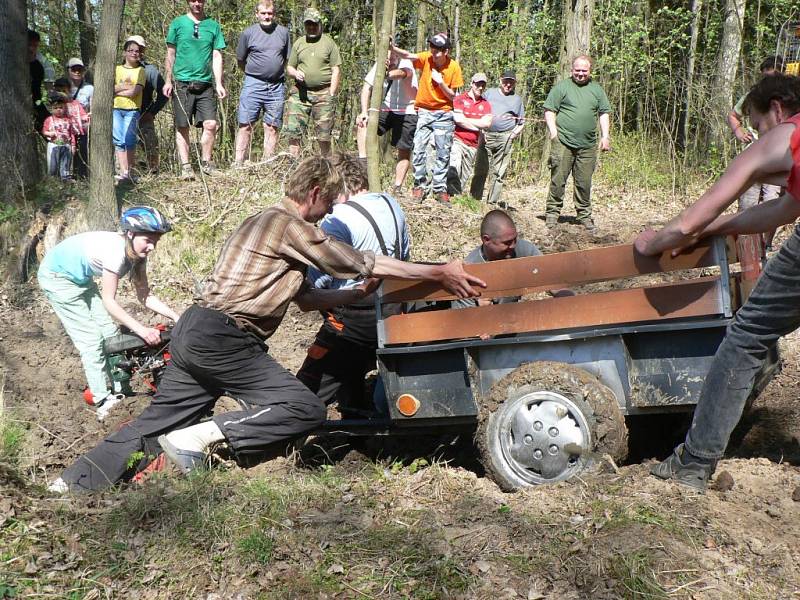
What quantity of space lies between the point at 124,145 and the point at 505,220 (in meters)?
7.70

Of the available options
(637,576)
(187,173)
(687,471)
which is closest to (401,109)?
(187,173)

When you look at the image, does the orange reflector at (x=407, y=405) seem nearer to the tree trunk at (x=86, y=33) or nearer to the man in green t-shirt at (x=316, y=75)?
the man in green t-shirt at (x=316, y=75)

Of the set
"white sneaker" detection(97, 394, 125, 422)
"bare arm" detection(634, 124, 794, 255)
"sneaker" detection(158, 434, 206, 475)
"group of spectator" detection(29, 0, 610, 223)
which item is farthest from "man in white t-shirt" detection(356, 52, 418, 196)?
"bare arm" detection(634, 124, 794, 255)

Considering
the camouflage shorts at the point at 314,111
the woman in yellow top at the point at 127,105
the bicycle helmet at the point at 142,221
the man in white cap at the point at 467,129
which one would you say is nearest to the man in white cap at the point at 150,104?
the woman in yellow top at the point at 127,105

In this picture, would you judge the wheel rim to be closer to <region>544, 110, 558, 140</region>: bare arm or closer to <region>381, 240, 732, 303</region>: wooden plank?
<region>381, 240, 732, 303</region>: wooden plank

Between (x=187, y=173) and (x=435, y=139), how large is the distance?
11.3ft

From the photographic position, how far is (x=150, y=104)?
12.6 meters

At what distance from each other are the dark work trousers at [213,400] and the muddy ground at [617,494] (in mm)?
384

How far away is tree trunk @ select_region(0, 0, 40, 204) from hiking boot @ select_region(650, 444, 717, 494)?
9.25 meters

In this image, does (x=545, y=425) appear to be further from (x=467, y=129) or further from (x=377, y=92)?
(x=467, y=129)

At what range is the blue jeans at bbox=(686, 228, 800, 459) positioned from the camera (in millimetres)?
4188

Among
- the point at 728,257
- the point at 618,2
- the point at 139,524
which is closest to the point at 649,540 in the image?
the point at 728,257

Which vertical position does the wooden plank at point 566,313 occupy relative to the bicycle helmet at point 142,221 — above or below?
below

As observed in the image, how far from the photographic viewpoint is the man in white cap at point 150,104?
12.2 m
